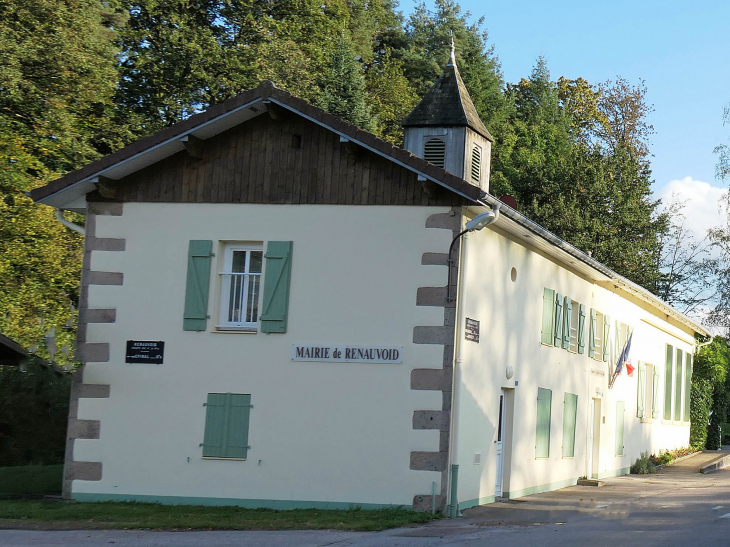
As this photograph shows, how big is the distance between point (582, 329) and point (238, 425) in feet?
29.6

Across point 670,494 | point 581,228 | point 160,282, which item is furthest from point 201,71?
point 670,494

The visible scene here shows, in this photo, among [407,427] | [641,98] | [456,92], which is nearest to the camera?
[407,427]

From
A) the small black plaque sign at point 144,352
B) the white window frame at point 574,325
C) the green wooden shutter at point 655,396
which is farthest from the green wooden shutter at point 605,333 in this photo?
the small black plaque sign at point 144,352

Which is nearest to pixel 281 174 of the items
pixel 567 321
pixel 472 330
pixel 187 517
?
pixel 472 330

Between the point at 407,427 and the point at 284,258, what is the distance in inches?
120

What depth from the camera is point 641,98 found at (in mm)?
44625

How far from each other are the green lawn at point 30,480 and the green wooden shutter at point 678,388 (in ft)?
63.7

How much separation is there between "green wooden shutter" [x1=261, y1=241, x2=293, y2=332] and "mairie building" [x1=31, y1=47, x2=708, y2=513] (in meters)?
0.03

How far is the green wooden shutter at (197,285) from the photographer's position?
15.4 meters

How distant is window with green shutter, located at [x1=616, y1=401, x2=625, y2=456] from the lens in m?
24.0

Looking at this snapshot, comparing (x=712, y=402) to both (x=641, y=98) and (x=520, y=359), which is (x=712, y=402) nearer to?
(x=641, y=98)

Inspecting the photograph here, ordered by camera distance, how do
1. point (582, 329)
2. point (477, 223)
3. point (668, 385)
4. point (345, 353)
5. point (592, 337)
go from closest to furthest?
point (477, 223) → point (345, 353) → point (582, 329) → point (592, 337) → point (668, 385)

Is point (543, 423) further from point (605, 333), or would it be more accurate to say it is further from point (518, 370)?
point (605, 333)

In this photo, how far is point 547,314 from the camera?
1911cm
